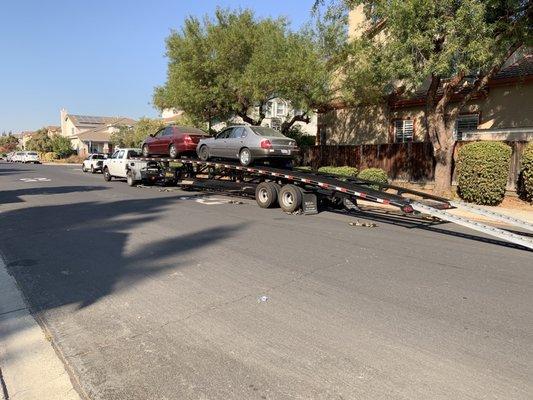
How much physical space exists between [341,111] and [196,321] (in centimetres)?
2241

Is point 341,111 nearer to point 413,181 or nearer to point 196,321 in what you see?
point 413,181

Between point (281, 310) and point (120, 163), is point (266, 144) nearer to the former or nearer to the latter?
point (281, 310)

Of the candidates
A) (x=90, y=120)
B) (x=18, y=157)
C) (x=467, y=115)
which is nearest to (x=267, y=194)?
(x=467, y=115)

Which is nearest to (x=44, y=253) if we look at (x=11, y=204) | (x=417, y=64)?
(x=11, y=204)

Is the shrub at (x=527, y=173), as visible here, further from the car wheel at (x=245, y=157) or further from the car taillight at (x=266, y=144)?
the car wheel at (x=245, y=157)

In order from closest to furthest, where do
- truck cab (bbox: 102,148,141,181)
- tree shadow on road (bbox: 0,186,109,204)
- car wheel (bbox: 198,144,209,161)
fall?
tree shadow on road (bbox: 0,186,109,204) → car wheel (bbox: 198,144,209,161) → truck cab (bbox: 102,148,141,181)

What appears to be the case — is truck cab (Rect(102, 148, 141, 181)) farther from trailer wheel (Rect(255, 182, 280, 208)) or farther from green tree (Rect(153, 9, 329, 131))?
trailer wheel (Rect(255, 182, 280, 208))

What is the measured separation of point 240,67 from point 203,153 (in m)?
7.12

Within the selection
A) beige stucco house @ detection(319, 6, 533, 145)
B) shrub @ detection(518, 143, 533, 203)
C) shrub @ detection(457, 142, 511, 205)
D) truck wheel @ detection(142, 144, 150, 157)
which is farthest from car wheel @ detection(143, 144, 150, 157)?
shrub @ detection(518, 143, 533, 203)

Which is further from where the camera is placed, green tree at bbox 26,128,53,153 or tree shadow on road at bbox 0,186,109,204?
green tree at bbox 26,128,53,153

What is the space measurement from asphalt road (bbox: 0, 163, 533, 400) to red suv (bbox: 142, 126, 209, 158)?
26.7 ft

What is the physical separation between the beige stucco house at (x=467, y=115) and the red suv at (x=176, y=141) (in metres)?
7.16

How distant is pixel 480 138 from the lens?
1717cm

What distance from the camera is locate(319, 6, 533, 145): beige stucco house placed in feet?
56.7
